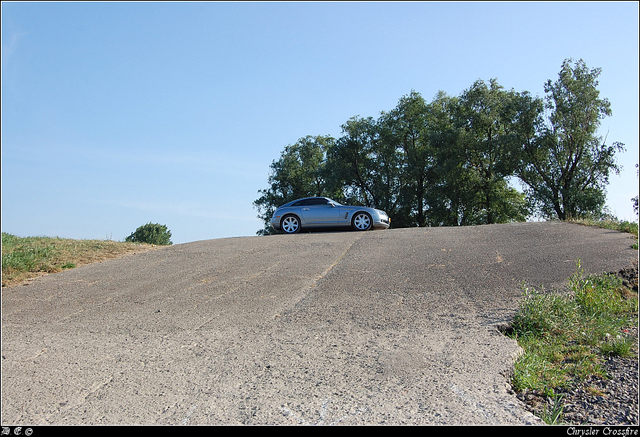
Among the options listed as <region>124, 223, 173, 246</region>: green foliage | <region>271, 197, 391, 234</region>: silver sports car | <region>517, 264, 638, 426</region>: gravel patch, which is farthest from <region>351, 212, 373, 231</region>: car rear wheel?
<region>124, 223, 173, 246</region>: green foliage

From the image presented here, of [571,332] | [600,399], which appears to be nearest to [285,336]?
[600,399]

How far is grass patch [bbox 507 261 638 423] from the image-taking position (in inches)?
179

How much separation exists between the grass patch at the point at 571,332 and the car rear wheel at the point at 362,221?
10.2 meters

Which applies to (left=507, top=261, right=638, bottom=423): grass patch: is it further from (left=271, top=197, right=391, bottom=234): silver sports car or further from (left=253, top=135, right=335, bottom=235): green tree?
(left=253, top=135, right=335, bottom=235): green tree

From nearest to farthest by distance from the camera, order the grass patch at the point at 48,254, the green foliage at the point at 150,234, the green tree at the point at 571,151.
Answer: the grass patch at the point at 48,254, the green tree at the point at 571,151, the green foliage at the point at 150,234

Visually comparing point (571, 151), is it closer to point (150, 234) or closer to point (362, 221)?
point (362, 221)

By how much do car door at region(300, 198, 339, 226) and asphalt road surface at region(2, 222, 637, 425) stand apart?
20.8 feet

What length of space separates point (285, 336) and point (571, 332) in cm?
Result: 332

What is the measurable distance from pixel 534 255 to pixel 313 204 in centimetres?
962

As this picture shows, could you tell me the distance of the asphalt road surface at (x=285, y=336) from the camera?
12.8 feet

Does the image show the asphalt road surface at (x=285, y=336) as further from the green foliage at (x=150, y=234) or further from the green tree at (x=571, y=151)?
the green foliage at (x=150, y=234)

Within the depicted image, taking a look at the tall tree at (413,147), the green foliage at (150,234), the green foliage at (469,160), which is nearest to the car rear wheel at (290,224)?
the green foliage at (469,160)

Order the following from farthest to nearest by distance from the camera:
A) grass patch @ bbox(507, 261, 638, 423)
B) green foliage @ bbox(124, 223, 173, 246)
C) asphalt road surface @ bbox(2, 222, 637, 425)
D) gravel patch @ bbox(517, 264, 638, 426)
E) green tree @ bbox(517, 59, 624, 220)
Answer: green foliage @ bbox(124, 223, 173, 246)
green tree @ bbox(517, 59, 624, 220)
grass patch @ bbox(507, 261, 638, 423)
asphalt road surface @ bbox(2, 222, 637, 425)
gravel patch @ bbox(517, 264, 638, 426)

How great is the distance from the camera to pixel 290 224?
1788 centimetres
